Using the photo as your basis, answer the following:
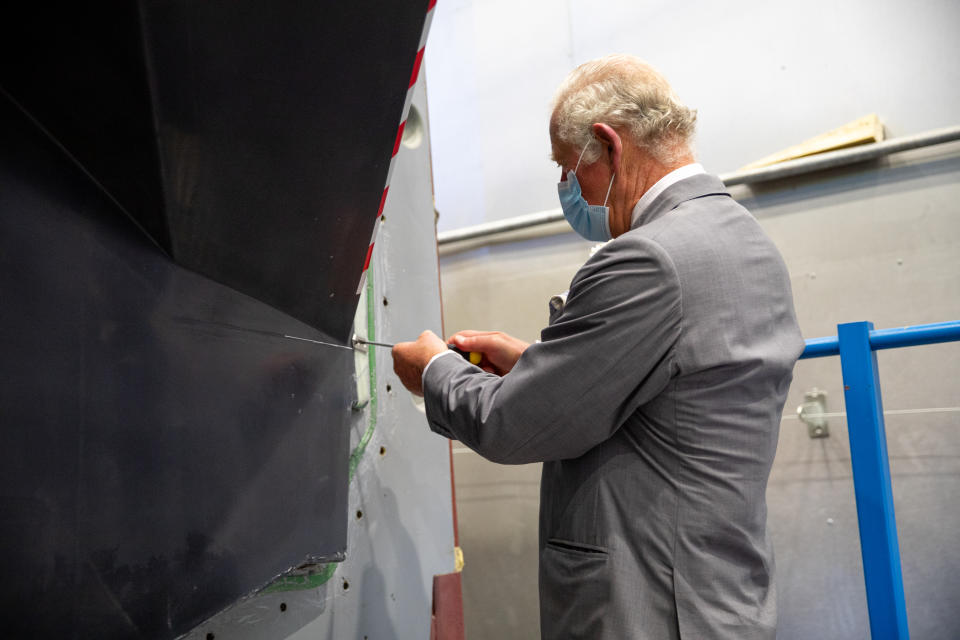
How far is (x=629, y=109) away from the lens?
1.04m

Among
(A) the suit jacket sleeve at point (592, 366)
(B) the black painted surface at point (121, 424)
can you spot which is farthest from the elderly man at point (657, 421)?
(B) the black painted surface at point (121, 424)

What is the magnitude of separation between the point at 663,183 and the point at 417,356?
17.8 inches

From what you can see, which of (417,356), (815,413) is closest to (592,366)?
(417,356)

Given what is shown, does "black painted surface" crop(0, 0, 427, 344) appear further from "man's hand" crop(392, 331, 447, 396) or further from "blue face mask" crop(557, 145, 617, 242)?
"blue face mask" crop(557, 145, 617, 242)

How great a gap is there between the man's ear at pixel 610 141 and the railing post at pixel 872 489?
672 mm

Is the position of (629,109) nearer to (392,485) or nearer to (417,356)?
(417,356)

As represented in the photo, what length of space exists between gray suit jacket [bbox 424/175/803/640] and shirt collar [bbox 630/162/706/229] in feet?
0.29

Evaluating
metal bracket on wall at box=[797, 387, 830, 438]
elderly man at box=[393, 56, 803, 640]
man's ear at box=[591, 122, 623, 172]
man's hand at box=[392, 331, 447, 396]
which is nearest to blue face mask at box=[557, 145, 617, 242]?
man's ear at box=[591, 122, 623, 172]

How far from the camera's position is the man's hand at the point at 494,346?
1.18m

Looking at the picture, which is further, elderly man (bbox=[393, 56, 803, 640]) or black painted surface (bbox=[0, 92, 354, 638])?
elderly man (bbox=[393, 56, 803, 640])

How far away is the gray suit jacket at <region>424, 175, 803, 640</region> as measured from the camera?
0.88 metres

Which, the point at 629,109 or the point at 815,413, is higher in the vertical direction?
the point at 629,109

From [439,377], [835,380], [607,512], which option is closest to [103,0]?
[439,377]

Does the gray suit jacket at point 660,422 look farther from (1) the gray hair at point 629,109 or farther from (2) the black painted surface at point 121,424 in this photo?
(2) the black painted surface at point 121,424
